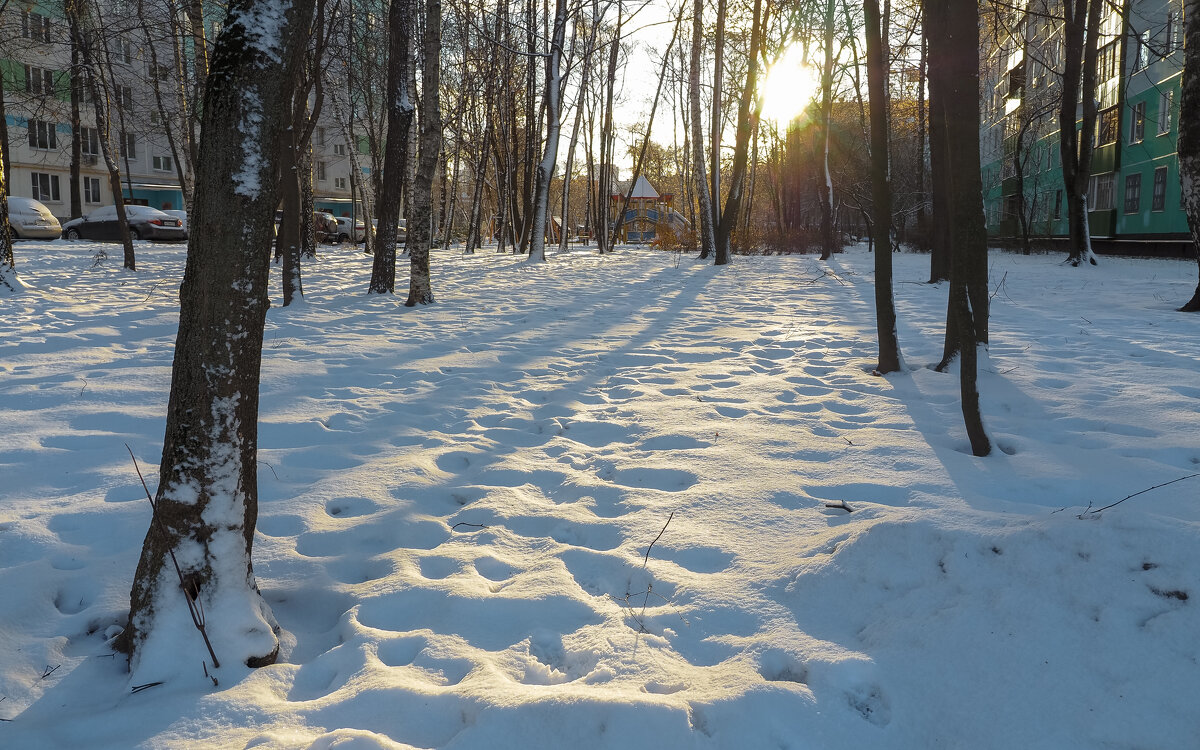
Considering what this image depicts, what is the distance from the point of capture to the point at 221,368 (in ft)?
6.64

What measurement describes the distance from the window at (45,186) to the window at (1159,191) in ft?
154

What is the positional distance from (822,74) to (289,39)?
1646 centimetres

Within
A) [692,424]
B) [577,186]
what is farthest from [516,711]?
[577,186]

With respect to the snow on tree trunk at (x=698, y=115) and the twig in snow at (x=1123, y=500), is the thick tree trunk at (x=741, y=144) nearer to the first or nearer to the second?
the snow on tree trunk at (x=698, y=115)

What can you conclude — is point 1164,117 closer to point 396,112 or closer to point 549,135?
point 549,135

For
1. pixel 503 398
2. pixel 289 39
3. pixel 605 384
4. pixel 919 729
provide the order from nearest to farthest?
1. pixel 919 729
2. pixel 289 39
3. pixel 503 398
4. pixel 605 384

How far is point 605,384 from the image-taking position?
5.21 meters

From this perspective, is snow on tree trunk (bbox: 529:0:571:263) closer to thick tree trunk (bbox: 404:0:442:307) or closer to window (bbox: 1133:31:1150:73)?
thick tree trunk (bbox: 404:0:442:307)

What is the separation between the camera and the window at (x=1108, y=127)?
24.0m

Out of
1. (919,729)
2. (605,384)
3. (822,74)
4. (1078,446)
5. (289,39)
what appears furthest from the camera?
(822,74)

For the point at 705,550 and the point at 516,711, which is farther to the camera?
the point at 705,550

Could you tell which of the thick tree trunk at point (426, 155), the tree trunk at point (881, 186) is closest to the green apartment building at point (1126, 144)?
the thick tree trunk at point (426, 155)

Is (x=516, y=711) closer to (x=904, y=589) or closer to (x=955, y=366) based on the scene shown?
(x=904, y=589)

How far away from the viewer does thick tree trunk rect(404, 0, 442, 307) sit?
8.53 m
